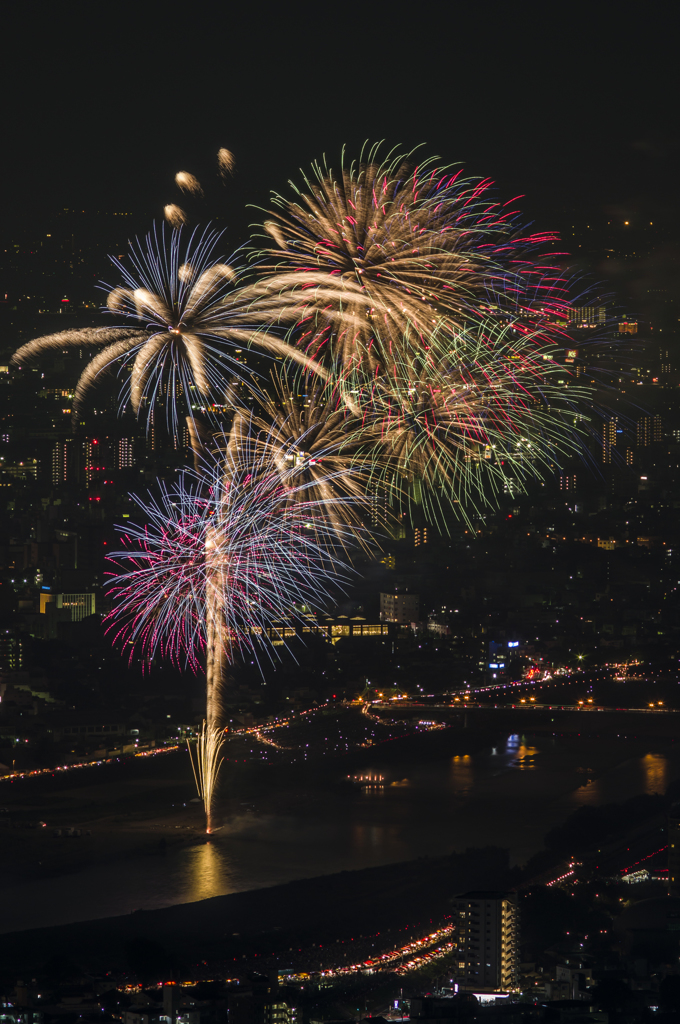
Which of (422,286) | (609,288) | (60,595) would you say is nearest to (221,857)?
(422,286)

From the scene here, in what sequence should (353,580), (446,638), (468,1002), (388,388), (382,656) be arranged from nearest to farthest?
1. (468,1002)
2. (388,388)
3. (382,656)
4. (446,638)
5. (353,580)

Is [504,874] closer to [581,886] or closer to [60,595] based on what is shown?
[581,886]

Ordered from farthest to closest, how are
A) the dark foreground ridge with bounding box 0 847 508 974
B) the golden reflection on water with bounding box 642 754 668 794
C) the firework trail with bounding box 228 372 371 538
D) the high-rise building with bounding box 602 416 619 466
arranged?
the high-rise building with bounding box 602 416 619 466
the golden reflection on water with bounding box 642 754 668 794
the firework trail with bounding box 228 372 371 538
the dark foreground ridge with bounding box 0 847 508 974

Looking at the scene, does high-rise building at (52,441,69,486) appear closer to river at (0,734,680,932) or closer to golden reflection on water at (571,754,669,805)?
river at (0,734,680,932)

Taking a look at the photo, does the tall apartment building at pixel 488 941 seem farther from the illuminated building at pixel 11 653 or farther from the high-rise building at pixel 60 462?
the high-rise building at pixel 60 462

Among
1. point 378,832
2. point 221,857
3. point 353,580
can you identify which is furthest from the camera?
point 353,580

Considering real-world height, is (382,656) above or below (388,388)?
below

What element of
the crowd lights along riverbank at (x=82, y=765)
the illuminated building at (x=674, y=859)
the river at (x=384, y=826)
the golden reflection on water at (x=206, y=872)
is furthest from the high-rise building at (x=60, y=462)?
the illuminated building at (x=674, y=859)

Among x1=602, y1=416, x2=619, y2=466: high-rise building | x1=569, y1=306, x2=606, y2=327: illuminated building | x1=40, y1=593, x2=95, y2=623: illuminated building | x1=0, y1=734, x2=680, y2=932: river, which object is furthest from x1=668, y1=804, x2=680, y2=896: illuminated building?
x1=602, y1=416, x2=619, y2=466: high-rise building
